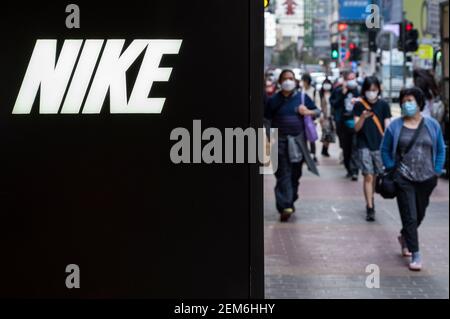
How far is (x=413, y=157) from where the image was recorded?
24.6 feet

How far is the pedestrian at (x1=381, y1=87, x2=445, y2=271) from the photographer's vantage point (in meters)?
7.46

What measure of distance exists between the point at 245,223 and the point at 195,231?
0.62ft

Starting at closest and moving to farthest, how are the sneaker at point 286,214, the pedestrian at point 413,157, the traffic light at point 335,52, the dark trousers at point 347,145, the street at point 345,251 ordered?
1. the street at point 345,251
2. the pedestrian at point 413,157
3. the sneaker at point 286,214
4. the dark trousers at point 347,145
5. the traffic light at point 335,52

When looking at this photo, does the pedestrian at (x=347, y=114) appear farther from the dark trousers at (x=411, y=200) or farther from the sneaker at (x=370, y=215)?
the dark trousers at (x=411, y=200)

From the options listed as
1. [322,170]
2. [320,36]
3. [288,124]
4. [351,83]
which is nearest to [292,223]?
[288,124]

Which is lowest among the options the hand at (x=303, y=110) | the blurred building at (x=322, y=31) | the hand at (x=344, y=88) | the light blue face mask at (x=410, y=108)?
the hand at (x=303, y=110)

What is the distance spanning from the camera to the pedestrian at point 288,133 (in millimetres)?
10055

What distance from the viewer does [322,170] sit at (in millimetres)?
15930

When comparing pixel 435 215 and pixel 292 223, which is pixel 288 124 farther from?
pixel 435 215

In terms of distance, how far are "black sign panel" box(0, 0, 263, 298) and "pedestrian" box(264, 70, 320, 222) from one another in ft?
22.4

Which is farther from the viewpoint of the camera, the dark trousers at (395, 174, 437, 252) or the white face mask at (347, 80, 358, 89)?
the white face mask at (347, 80, 358, 89)

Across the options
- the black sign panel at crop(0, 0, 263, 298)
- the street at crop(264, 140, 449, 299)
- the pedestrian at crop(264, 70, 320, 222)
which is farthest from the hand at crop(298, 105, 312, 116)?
the black sign panel at crop(0, 0, 263, 298)

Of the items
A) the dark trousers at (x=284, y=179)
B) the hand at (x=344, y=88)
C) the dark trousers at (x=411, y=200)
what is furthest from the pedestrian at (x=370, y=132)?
the hand at (x=344, y=88)

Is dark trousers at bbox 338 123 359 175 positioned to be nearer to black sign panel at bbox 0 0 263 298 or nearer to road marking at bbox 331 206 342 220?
road marking at bbox 331 206 342 220
